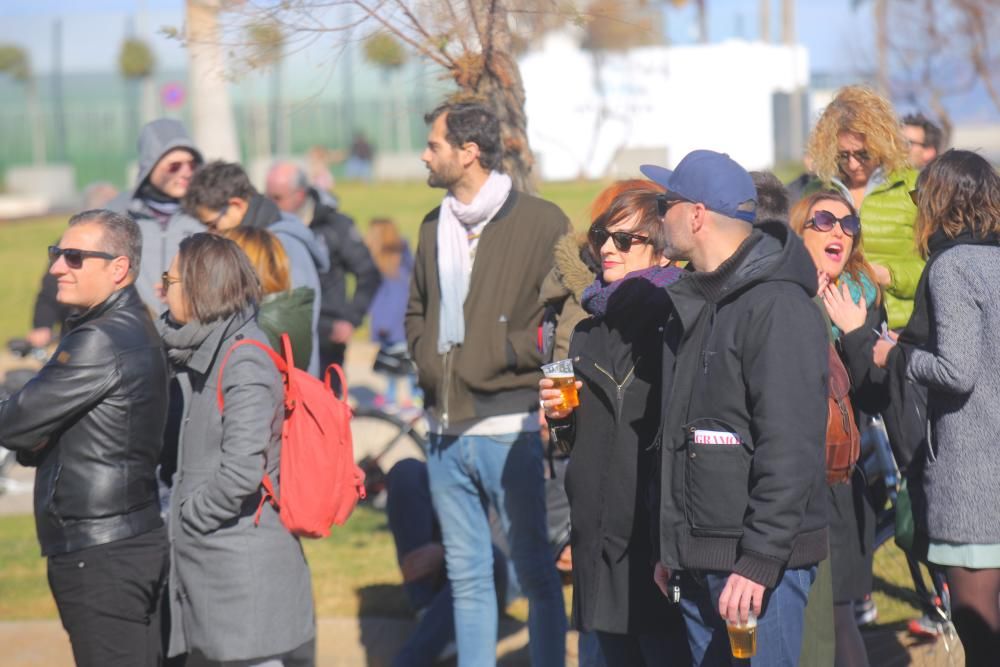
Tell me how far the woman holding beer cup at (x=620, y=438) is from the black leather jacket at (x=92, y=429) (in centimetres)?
135

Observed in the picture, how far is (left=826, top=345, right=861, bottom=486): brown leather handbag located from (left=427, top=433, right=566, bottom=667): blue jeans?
4.30 ft

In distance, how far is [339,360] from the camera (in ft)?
26.4

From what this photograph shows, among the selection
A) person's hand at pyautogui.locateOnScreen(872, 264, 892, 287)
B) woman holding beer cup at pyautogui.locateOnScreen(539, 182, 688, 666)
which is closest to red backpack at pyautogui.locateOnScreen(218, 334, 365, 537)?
woman holding beer cup at pyautogui.locateOnScreen(539, 182, 688, 666)

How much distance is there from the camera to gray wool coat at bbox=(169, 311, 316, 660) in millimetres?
4184

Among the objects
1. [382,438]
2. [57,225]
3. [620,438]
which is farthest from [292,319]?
[57,225]

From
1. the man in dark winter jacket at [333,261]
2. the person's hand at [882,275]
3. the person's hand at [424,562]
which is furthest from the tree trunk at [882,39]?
the person's hand at [424,562]

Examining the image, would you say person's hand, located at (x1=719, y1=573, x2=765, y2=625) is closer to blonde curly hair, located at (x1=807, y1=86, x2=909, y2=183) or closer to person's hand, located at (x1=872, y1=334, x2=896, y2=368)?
person's hand, located at (x1=872, y1=334, x2=896, y2=368)

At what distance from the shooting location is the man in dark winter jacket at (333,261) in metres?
7.61

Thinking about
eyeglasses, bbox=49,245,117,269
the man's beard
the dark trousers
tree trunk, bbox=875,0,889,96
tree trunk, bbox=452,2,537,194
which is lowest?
the dark trousers

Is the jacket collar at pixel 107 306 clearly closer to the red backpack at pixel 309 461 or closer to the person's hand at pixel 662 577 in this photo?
the red backpack at pixel 309 461

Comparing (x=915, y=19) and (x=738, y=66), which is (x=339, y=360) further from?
(x=738, y=66)

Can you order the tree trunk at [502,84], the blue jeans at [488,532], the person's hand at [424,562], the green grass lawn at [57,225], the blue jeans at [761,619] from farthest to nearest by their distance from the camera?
the green grass lawn at [57,225], the person's hand at [424,562], the tree trunk at [502,84], the blue jeans at [488,532], the blue jeans at [761,619]

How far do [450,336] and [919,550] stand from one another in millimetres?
1825

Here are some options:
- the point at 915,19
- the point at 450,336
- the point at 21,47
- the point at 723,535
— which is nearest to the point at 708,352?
the point at 723,535
